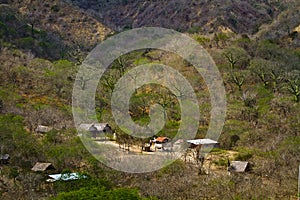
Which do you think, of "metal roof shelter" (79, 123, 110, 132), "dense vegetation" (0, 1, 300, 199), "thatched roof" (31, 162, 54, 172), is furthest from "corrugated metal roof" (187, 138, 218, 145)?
"thatched roof" (31, 162, 54, 172)

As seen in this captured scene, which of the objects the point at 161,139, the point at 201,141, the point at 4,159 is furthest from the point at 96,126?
the point at 4,159

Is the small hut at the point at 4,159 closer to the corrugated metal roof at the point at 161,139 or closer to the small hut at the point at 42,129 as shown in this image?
the small hut at the point at 42,129

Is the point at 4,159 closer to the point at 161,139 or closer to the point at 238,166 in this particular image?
the point at 161,139

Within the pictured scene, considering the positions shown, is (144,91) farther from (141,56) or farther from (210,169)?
(210,169)

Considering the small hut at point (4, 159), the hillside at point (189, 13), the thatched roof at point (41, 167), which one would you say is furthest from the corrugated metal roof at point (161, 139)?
the hillside at point (189, 13)

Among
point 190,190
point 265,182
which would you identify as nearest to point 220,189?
point 190,190
